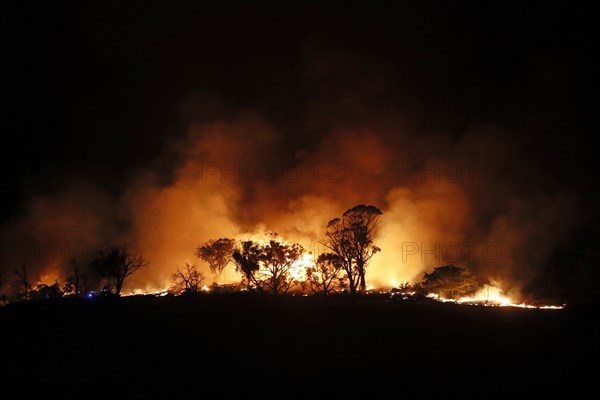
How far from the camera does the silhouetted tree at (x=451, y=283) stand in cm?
4297

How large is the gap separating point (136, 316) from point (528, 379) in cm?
1632

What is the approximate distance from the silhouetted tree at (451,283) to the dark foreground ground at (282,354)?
75.0ft

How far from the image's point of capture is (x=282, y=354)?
1304 centimetres

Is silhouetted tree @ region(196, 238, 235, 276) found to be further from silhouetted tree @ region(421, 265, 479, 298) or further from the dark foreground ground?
the dark foreground ground

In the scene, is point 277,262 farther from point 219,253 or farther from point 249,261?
point 219,253

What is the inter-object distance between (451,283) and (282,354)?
115 feet

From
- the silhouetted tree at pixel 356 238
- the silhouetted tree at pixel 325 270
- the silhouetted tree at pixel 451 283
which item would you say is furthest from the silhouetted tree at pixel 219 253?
the silhouetted tree at pixel 451 283

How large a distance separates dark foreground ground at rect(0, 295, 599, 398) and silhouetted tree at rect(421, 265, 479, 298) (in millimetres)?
22849

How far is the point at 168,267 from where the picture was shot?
7006cm

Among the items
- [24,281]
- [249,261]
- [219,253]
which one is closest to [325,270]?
[249,261]

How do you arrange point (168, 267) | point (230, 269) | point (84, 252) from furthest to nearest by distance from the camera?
1. point (84, 252)
2. point (168, 267)
3. point (230, 269)

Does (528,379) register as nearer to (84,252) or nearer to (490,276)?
(490,276)

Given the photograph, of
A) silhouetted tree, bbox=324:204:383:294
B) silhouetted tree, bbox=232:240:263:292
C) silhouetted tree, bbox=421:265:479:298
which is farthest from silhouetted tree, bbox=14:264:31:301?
silhouetted tree, bbox=421:265:479:298

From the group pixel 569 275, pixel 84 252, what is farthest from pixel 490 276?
pixel 84 252
